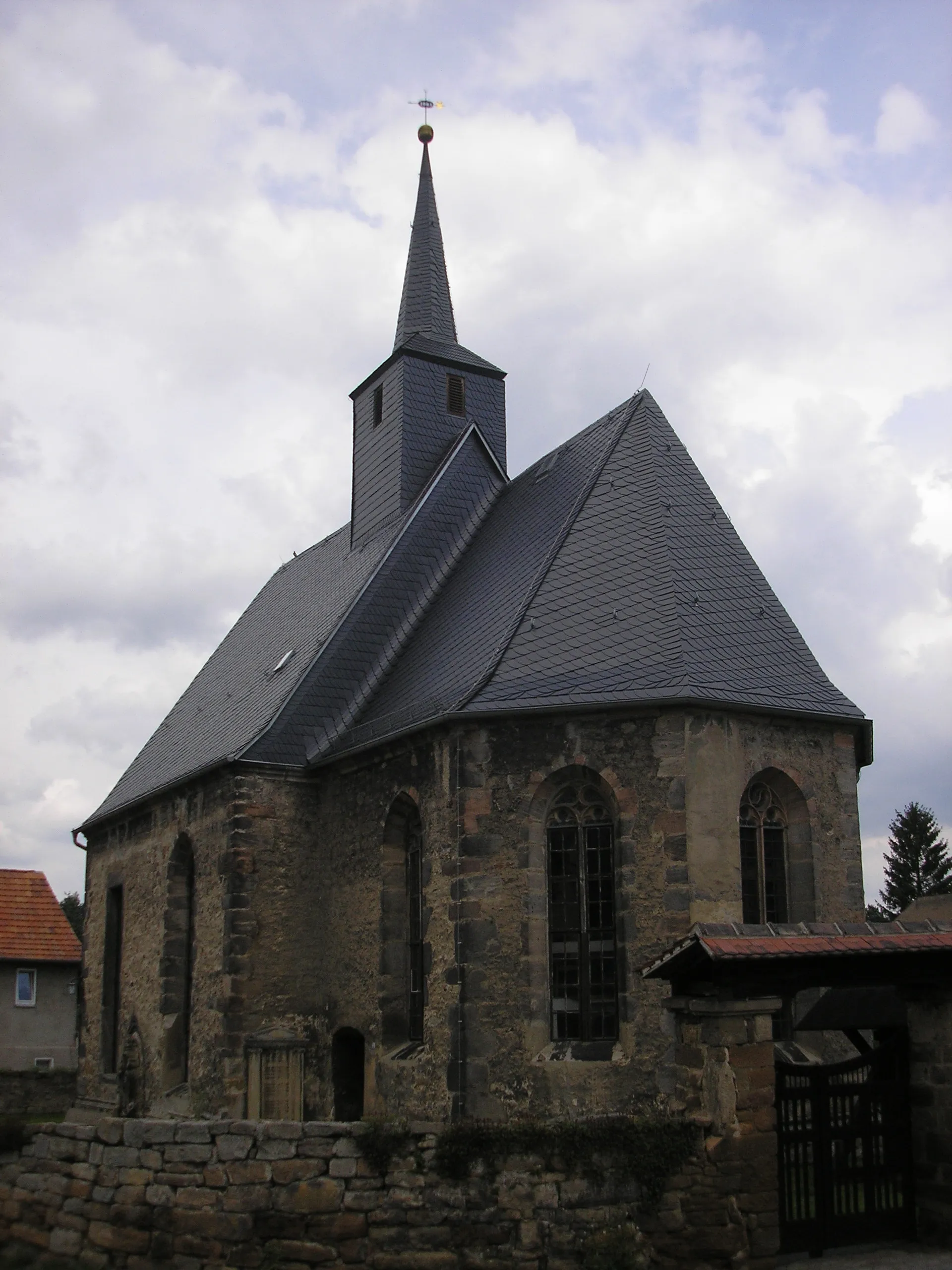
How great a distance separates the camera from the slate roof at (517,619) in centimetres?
1328

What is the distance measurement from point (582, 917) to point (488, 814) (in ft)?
4.56

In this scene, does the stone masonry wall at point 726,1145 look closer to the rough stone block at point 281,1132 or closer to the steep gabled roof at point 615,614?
the rough stone block at point 281,1132

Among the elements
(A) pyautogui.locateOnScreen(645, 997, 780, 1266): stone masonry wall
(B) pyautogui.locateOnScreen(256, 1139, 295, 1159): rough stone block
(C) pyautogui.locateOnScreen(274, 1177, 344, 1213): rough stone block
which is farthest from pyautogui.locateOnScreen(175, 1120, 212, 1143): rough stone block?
(A) pyautogui.locateOnScreen(645, 997, 780, 1266): stone masonry wall

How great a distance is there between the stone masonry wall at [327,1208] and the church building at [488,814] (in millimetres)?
3928

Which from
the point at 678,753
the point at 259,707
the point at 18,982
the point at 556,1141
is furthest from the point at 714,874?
the point at 18,982

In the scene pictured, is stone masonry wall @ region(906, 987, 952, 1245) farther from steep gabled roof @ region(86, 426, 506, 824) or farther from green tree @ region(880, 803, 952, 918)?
green tree @ region(880, 803, 952, 918)

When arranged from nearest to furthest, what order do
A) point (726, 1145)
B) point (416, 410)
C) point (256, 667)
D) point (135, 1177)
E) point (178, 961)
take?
point (726, 1145) → point (135, 1177) → point (178, 961) → point (256, 667) → point (416, 410)

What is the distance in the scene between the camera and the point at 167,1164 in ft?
27.8

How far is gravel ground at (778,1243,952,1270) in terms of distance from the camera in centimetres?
852

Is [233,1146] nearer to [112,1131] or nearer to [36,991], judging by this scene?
[112,1131]

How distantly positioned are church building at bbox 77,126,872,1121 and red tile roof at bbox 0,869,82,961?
774 cm

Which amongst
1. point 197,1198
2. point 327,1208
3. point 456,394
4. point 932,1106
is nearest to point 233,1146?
point 197,1198

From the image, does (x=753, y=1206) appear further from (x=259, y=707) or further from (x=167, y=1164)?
(x=259, y=707)

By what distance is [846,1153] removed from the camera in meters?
9.19
